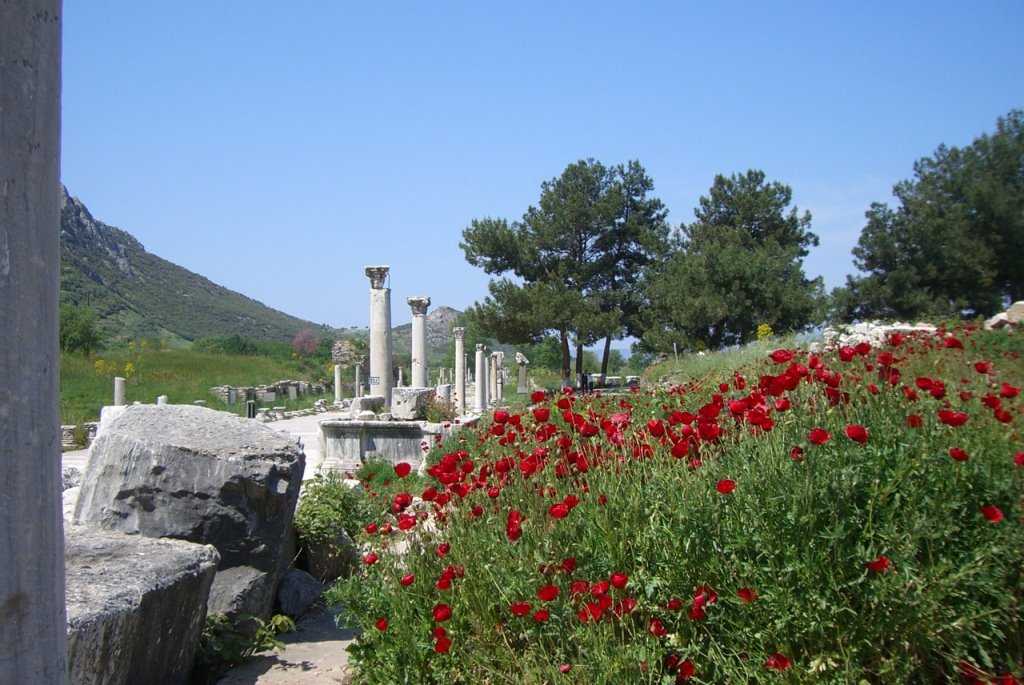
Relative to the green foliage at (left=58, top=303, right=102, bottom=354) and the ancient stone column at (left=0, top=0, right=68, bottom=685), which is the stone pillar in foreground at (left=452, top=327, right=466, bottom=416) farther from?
the ancient stone column at (left=0, top=0, right=68, bottom=685)

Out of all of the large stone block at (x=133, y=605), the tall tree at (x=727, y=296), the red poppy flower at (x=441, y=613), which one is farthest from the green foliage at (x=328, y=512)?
the tall tree at (x=727, y=296)

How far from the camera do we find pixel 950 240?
104 ft

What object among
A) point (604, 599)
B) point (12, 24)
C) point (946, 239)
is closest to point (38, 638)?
point (12, 24)

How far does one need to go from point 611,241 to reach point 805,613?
3611 cm

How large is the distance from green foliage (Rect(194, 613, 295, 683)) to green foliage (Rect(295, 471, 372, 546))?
119 cm

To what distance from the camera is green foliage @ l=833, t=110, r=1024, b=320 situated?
102ft

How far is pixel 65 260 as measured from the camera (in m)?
71.1

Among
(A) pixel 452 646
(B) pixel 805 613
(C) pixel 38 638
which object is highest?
(C) pixel 38 638

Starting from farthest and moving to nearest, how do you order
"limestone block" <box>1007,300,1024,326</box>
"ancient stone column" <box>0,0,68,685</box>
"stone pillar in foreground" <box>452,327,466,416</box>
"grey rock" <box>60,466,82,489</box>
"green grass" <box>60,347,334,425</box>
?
"green grass" <box>60,347,334,425</box>
"stone pillar in foreground" <box>452,327,466,416</box>
"limestone block" <box>1007,300,1024,326</box>
"grey rock" <box>60,466,82,489</box>
"ancient stone column" <box>0,0,68,685</box>

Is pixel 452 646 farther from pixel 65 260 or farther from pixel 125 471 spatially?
pixel 65 260

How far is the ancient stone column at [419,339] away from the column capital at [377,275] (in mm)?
4135

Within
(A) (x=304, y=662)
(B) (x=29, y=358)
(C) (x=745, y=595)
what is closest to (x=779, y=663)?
(C) (x=745, y=595)

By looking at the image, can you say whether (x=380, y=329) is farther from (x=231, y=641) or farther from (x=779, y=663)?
(x=779, y=663)

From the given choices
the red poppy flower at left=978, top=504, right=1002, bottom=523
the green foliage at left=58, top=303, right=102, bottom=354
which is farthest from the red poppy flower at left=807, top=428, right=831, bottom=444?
the green foliage at left=58, top=303, right=102, bottom=354
